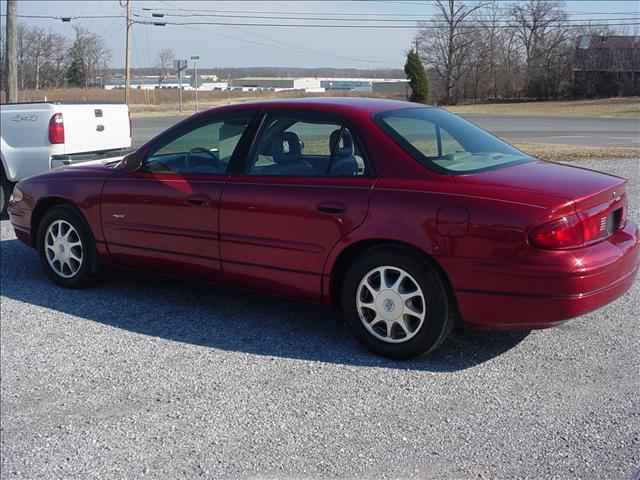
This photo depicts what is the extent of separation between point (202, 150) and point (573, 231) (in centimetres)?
279

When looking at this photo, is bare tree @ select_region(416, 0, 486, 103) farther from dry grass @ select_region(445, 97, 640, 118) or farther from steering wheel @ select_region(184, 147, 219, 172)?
steering wheel @ select_region(184, 147, 219, 172)

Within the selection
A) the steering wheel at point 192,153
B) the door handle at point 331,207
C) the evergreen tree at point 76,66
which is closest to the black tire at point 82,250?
the steering wheel at point 192,153

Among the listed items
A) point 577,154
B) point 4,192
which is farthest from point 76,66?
point 4,192

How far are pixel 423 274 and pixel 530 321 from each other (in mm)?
667

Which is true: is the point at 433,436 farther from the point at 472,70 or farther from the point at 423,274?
the point at 472,70

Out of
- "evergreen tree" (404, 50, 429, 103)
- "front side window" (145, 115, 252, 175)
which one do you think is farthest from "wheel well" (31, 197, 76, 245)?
"evergreen tree" (404, 50, 429, 103)

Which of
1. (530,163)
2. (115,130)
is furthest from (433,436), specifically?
(115,130)

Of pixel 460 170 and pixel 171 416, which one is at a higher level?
pixel 460 170

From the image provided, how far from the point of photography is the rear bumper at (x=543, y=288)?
4062 millimetres

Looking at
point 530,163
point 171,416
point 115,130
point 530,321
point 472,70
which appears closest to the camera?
point 171,416

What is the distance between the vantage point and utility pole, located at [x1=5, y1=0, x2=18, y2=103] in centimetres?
2108

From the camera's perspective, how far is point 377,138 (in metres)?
4.73

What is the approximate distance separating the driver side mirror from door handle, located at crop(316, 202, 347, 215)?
1759mm

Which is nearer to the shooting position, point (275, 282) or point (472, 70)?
point (275, 282)
